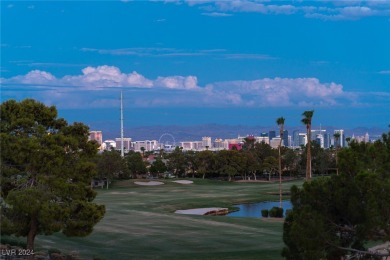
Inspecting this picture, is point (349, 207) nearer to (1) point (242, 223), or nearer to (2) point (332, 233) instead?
(2) point (332, 233)

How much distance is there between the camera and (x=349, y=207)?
1752 cm

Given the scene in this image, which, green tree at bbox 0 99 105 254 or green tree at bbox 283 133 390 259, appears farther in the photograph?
green tree at bbox 0 99 105 254

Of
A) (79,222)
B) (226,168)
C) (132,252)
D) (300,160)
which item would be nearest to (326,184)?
(79,222)

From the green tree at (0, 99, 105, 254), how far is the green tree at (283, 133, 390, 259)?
7378mm

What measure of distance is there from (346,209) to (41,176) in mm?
9936

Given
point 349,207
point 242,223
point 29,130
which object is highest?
point 29,130

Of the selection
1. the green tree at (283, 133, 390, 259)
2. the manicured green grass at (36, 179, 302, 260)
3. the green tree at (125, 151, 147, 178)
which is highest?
the green tree at (125, 151, 147, 178)

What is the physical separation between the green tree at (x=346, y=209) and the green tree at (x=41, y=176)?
738 centimetres

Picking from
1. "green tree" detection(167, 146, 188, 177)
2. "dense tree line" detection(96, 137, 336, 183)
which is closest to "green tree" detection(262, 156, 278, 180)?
"dense tree line" detection(96, 137, 336, 183)

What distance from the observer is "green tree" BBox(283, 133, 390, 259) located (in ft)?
55.8

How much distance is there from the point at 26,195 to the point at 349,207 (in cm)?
1018

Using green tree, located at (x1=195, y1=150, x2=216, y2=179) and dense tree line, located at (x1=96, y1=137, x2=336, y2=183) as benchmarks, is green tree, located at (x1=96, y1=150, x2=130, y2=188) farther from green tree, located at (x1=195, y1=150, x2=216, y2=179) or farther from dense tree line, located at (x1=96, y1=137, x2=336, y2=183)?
green tree, located at (x1=195, y1=150, x2=216, y2=179)

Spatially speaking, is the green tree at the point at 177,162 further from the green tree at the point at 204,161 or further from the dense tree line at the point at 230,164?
the green tree at the point at 204,161

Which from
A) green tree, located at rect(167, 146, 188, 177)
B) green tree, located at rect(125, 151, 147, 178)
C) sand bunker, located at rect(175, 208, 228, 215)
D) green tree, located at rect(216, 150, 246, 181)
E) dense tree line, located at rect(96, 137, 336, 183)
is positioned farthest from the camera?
green tree, located at rect(167, 146, 188, 177)
